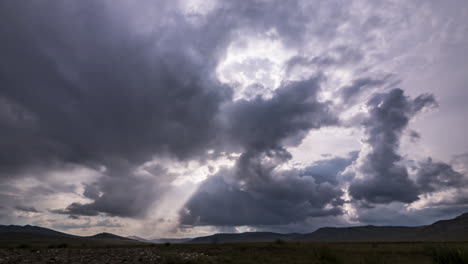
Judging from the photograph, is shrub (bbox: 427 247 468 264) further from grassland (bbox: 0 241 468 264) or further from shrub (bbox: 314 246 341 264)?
shrub (bbox: 314 246 341 264)

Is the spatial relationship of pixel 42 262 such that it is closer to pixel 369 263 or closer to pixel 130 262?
pixel 130 262

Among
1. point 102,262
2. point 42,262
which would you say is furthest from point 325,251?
point 42,262

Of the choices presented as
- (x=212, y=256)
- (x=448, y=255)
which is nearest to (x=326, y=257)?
(x=448, y=255)

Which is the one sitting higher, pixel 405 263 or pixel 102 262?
pixel 102 262

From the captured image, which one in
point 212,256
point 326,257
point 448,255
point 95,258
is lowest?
point 326,257

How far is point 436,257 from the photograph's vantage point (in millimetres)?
17969

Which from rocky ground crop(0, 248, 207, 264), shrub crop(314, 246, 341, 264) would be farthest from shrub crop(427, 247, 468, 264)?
rocky ground crop(0, 248, 207, 264)

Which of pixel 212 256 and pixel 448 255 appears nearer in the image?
pixel 448 255

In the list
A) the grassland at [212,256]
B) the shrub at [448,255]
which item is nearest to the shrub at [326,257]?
the grassland at [212,256]

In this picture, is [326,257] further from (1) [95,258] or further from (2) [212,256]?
(1) [95,258]

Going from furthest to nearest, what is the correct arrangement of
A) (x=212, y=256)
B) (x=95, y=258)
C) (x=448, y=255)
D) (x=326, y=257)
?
(x=212, y=256) → (x=326, y=257) → (x=95, y=258) → (x=448, y=255)

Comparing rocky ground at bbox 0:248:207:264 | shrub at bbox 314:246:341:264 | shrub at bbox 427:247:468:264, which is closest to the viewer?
shrub at bbox 427:247:468:264

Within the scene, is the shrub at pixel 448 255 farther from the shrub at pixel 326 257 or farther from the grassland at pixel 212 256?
the shrub at pixel 326 257

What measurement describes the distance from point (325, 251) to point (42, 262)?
23151 mm
